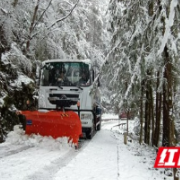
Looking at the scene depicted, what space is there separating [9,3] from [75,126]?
5.10m

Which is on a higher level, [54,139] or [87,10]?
[87,10]

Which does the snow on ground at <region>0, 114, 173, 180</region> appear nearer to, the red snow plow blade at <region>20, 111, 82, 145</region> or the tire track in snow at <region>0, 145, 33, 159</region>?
the tire track in snow at <region>0, 145, 33, 159</region>

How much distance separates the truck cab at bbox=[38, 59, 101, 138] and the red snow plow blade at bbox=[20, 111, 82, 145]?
2.99ft

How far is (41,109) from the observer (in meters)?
9.80

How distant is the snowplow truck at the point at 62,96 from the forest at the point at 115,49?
0.82 m

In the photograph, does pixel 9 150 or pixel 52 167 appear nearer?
pixel 52 167

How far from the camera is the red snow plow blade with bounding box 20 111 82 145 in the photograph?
818cm

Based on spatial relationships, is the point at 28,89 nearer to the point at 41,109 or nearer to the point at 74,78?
the point at 41,109

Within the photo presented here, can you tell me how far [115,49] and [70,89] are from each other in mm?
2171

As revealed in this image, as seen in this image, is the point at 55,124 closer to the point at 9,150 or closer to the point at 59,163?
the point at 9,150

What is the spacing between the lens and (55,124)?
859 cm

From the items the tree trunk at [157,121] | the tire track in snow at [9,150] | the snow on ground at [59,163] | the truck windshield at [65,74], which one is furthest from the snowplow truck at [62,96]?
the tree trunk at [157,121]

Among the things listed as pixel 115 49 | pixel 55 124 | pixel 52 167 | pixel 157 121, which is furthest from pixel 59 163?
pixel 157 121

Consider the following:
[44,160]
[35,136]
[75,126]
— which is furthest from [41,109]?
→ [44,160]
